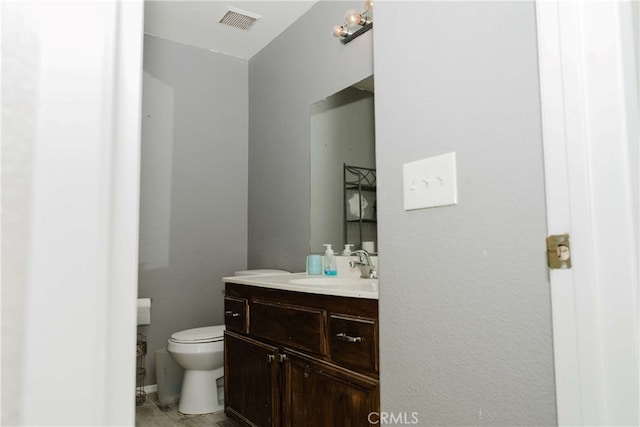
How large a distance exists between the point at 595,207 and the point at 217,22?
116 inches

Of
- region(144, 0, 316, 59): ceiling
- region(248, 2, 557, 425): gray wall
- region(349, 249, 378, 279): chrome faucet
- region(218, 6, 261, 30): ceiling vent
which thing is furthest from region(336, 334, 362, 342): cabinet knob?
region(218, 6, 261, 30): ceiling vent

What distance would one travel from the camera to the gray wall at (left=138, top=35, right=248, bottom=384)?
3.09 metres

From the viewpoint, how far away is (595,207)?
0.67 m

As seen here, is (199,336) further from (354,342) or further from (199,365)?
(354,342)

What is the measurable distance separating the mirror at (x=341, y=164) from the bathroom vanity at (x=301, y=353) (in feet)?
1.09

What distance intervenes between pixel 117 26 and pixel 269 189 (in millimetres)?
2936

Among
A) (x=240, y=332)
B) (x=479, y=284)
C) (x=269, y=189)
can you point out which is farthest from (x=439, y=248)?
(x=269, y=189)

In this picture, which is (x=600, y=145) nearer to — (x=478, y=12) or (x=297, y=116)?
(x=478, y=12)

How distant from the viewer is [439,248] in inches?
37.6

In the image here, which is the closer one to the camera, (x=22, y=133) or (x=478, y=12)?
(x=22, y=133)

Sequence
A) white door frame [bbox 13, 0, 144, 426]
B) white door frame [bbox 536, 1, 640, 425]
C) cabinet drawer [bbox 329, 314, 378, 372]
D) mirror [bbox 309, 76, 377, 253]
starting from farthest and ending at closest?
1. mirror [bbox 309, 76, 377, 253]
2. cabinet drawer [bbox 329, 314, 378, 372]
3. white door frame [bbox 536, 1, 640, 425]
4. white door frame [bbox 13, 0, 144, 426]

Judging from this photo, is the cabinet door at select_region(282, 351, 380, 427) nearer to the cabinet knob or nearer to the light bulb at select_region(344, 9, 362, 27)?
the cabinet knob

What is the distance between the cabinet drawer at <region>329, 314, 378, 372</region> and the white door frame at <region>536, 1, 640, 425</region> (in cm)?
71

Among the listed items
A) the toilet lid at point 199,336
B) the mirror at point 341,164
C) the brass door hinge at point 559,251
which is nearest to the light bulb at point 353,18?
the mirror at point 341,164
